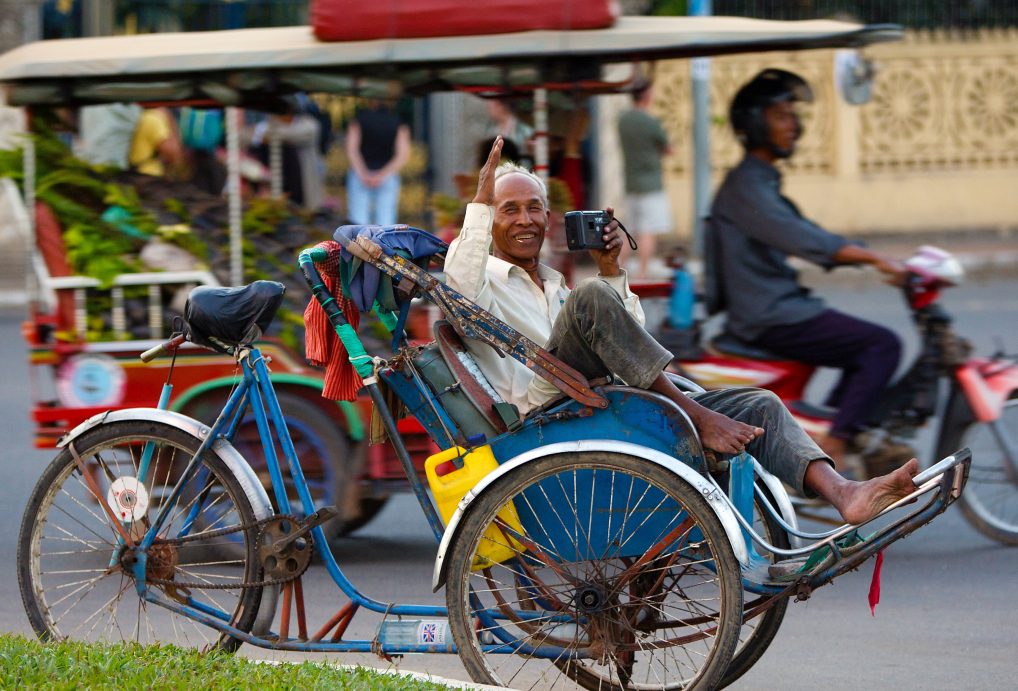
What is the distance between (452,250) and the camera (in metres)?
4.21

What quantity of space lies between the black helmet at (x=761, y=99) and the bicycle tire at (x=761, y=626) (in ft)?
8.40

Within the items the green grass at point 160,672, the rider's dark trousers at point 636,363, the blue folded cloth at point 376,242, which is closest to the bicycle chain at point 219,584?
the green grass at point 160,672

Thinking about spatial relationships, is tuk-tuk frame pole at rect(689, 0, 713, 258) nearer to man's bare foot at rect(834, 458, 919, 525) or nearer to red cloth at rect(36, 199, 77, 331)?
red cloth at rect(36, 199, 77, 331)

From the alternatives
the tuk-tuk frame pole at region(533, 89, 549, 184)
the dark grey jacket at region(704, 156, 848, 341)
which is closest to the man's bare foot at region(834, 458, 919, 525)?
the dark grey jacket at region(704, 156, 848, 341)

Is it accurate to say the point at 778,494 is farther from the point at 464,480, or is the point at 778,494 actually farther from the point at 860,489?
the point at 464,480

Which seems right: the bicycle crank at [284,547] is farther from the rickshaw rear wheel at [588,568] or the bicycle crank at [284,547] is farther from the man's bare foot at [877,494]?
the man's bare foot at [877,494]

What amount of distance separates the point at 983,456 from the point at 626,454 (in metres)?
2.90

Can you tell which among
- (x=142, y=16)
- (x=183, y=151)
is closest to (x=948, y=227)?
(x=142, y=16)

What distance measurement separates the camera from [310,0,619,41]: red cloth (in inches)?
235

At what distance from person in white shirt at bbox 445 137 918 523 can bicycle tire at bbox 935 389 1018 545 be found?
228cm

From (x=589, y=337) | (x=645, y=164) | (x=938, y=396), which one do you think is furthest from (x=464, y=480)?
(x=645, y=164)

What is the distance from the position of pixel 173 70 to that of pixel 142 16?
1172 cm

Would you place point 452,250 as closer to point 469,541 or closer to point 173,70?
point 469,541

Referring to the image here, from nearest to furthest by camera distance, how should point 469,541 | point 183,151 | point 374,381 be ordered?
point 469,541 → point 374,381 → point 183,151
